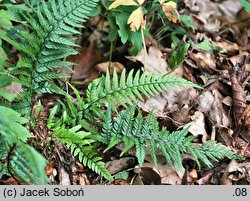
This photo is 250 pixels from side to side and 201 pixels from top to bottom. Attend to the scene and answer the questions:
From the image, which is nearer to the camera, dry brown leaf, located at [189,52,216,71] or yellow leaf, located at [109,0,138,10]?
yellow leaf, located at [109,0,138,10]

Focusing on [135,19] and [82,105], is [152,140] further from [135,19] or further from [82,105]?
[135,19]

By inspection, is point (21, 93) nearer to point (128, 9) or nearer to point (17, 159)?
point (17, 159)

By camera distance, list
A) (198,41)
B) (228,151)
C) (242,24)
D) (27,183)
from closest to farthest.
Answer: (27,183) → (228,151) → (198,41) → (242,24)

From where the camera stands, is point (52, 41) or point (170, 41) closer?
point (52, 41)

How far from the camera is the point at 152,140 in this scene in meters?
2.69

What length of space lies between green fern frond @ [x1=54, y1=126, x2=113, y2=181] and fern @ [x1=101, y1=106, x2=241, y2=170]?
0.12 metres

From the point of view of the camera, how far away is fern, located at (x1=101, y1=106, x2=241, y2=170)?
2652 mm

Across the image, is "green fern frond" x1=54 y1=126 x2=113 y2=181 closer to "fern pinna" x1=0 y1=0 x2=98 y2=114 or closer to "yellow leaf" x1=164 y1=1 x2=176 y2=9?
"fern pinna" x1=0 y1=0 x2=98 y2=114

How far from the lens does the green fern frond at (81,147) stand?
2633 millimetres

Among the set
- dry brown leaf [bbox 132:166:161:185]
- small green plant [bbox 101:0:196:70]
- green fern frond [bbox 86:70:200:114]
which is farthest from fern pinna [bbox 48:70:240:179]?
small green plant [bbox 101:0:196:70]

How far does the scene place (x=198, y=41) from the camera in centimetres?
383

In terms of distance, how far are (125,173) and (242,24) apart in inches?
81.0

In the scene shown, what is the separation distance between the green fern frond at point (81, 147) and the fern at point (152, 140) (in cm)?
12
